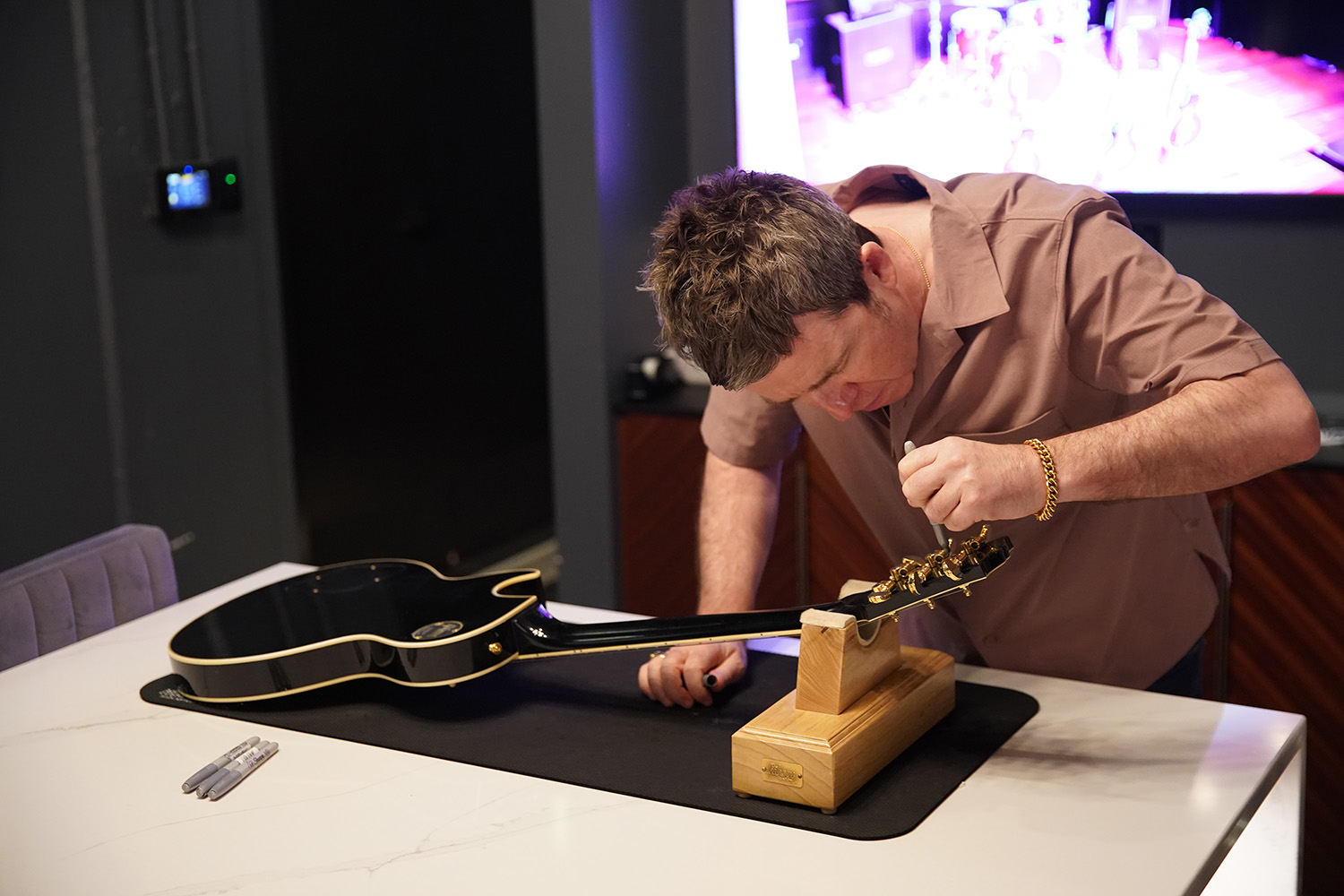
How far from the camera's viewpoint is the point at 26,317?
3.88 meters

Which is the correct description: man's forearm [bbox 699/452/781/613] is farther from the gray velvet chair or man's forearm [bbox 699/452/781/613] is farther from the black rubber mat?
the gray velvet chair

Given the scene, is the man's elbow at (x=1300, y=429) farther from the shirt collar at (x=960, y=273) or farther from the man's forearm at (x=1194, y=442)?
the shirt collar at (x=960, y=273)

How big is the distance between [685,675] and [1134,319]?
694 mm

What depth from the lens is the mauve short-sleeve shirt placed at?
157 centimetres

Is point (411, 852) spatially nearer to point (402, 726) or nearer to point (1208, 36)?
point (402, 726)

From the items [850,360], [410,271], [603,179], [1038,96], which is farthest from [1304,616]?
[410,271]

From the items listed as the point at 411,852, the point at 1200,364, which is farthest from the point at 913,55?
the point at 411,852

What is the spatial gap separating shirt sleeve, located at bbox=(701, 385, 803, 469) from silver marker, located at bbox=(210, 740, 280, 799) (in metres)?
0.78

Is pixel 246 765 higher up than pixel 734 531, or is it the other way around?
pixel 734 531

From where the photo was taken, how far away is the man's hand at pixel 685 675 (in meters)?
1.57

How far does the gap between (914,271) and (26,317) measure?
3.15 meters

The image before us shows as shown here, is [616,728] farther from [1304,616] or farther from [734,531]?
[1304,616]

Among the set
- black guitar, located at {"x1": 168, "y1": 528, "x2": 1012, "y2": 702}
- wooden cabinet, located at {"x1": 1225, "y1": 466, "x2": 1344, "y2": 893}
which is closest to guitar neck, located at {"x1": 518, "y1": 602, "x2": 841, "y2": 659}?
black guitar, located at {"x1": 168, "y1": 528, "x2": 1012, "y2": 702}

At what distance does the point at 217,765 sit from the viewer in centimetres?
146
